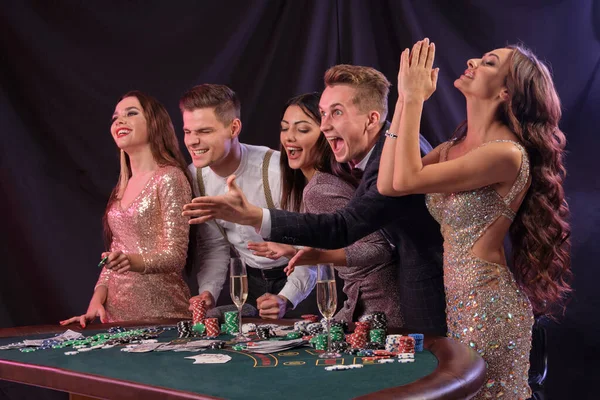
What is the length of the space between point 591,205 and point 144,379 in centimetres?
282

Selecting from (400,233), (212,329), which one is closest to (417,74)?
(400,233)

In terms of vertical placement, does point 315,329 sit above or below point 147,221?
below

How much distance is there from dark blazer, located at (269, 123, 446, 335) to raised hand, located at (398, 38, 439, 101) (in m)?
0.42

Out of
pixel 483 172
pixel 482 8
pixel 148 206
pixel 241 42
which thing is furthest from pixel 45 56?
pixel 483 172

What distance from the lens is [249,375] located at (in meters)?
2.24

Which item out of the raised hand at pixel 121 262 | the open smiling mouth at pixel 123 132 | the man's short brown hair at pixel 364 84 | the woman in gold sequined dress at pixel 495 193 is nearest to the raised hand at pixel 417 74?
the woman in gold sequined dress at pixel 495 193

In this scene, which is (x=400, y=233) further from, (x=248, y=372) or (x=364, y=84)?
(x=248, y=372)

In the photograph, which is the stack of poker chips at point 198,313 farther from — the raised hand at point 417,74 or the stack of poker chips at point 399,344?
the raised hand at point 417,74

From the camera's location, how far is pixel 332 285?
2.57m

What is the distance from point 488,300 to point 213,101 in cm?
205

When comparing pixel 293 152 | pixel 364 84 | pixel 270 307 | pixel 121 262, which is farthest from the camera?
pixel 293 152

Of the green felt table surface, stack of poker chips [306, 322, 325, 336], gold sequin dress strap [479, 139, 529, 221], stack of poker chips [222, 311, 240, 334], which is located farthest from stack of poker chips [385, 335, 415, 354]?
stack of poker chips [222, 311, 240, 334]

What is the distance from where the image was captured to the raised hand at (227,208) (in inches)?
104

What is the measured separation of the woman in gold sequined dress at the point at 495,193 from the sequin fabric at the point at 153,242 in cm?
145
